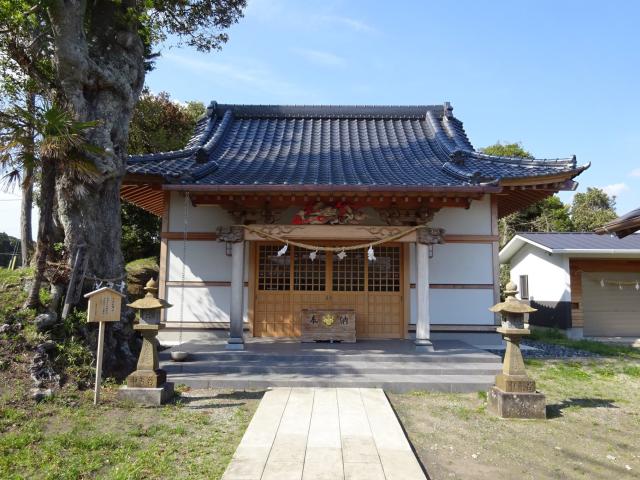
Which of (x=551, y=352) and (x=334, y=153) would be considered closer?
(x=551, y=352)

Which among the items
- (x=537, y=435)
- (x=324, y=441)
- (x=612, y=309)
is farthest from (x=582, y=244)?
(x=324, y=441)

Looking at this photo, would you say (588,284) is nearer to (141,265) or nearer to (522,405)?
(522,405)

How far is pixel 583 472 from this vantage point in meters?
3.76

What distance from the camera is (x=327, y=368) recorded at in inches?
264

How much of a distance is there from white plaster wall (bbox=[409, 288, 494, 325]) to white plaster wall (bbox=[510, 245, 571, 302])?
5.56 meters

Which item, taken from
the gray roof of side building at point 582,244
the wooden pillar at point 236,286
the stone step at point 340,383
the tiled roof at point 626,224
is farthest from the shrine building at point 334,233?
the gray roof of side building at point 582,244

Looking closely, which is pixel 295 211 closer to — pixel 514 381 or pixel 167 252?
pixel 167 252

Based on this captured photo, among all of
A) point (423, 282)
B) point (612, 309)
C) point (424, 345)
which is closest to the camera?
point (424, 345)

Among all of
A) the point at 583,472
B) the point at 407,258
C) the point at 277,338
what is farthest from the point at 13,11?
the point at 583,472

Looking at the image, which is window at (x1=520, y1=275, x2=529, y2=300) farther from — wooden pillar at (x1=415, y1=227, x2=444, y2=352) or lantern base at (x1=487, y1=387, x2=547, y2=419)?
lantern base at (x1=487, y1=387, x2=547, y2=419)

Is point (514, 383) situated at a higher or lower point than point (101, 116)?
lower

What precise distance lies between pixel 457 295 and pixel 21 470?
7811mm

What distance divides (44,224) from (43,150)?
108 cm

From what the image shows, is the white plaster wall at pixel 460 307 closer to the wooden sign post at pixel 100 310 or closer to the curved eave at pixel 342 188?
the curved eave at pixel 342 188
